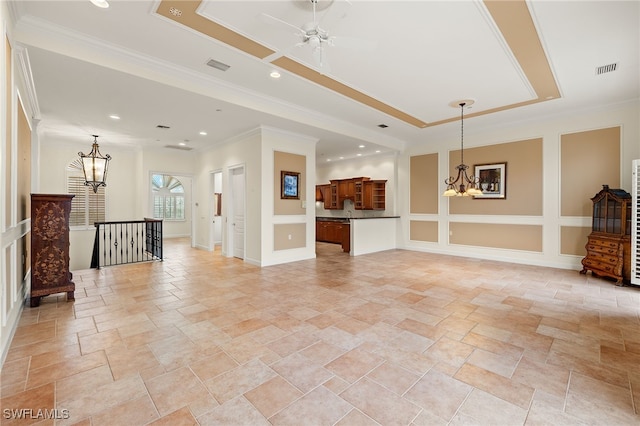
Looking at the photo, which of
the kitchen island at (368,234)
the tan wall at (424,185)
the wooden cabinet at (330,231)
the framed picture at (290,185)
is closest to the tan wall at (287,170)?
the framed picture at (290,185)

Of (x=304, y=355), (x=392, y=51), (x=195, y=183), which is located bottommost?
(x=304, y=355)

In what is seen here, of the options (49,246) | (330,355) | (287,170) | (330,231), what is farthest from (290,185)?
(330,355)

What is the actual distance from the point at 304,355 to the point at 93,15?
3896mm

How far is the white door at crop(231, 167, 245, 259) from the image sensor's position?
22.6 ft

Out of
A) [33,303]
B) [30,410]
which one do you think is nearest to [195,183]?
[33,303]

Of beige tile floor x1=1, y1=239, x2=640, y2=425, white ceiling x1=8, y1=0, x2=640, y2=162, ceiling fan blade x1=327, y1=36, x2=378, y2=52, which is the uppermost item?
white ceiling x1=8, y1=0, x2=640, y2=162

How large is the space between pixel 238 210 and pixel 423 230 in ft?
16.5

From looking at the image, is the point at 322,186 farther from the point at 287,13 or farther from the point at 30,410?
the point at 30,410

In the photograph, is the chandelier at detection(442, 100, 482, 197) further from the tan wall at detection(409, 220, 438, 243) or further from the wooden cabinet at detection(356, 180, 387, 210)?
the wooden cabinet at detection(356, 180, 387, 210)

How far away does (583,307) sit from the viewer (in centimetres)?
359

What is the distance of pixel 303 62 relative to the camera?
149 inches

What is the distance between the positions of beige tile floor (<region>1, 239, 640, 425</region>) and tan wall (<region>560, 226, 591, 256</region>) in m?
1.51

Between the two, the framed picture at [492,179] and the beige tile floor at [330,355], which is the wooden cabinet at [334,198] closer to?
the framed picture at [492,179]

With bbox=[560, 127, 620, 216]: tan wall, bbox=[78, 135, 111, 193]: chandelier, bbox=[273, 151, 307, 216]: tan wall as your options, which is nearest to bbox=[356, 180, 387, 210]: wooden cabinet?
bbox=[273, 151, 307, 216]: tan wall
